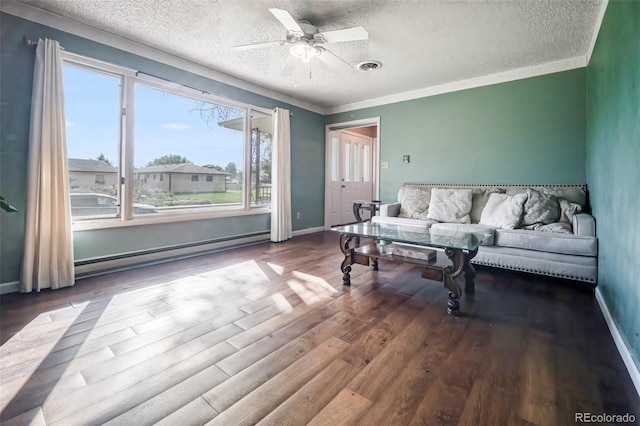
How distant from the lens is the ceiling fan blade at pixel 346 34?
7.79 feet

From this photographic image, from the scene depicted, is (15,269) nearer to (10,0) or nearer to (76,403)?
(76,403)

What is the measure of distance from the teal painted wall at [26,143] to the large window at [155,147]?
142mm

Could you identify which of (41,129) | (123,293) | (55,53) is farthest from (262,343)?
(55,53)

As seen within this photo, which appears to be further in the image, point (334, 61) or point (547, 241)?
point (334, 61)

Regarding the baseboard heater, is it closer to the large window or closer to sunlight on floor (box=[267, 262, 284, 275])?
the large window

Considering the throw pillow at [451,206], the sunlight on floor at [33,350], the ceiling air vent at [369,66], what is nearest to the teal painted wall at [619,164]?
the throw pillow at [451,206]

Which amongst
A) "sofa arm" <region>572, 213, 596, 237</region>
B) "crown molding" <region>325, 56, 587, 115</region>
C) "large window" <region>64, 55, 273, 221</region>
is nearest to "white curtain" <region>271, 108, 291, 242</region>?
"large window" <region>64, 55, 273, 221</region>

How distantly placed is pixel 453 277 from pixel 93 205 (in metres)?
3.63

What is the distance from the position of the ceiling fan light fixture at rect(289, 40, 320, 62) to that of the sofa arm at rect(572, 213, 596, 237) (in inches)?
120

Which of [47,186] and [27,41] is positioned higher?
[27,41]

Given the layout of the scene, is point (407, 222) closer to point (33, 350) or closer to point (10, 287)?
point (33, 350)

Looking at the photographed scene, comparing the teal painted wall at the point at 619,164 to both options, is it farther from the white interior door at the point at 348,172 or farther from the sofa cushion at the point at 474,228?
the white interior door at the point at 348,172

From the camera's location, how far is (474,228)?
3260 mm

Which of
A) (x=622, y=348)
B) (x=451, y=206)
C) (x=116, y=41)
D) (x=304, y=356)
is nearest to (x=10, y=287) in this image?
(x=116, y=41)
